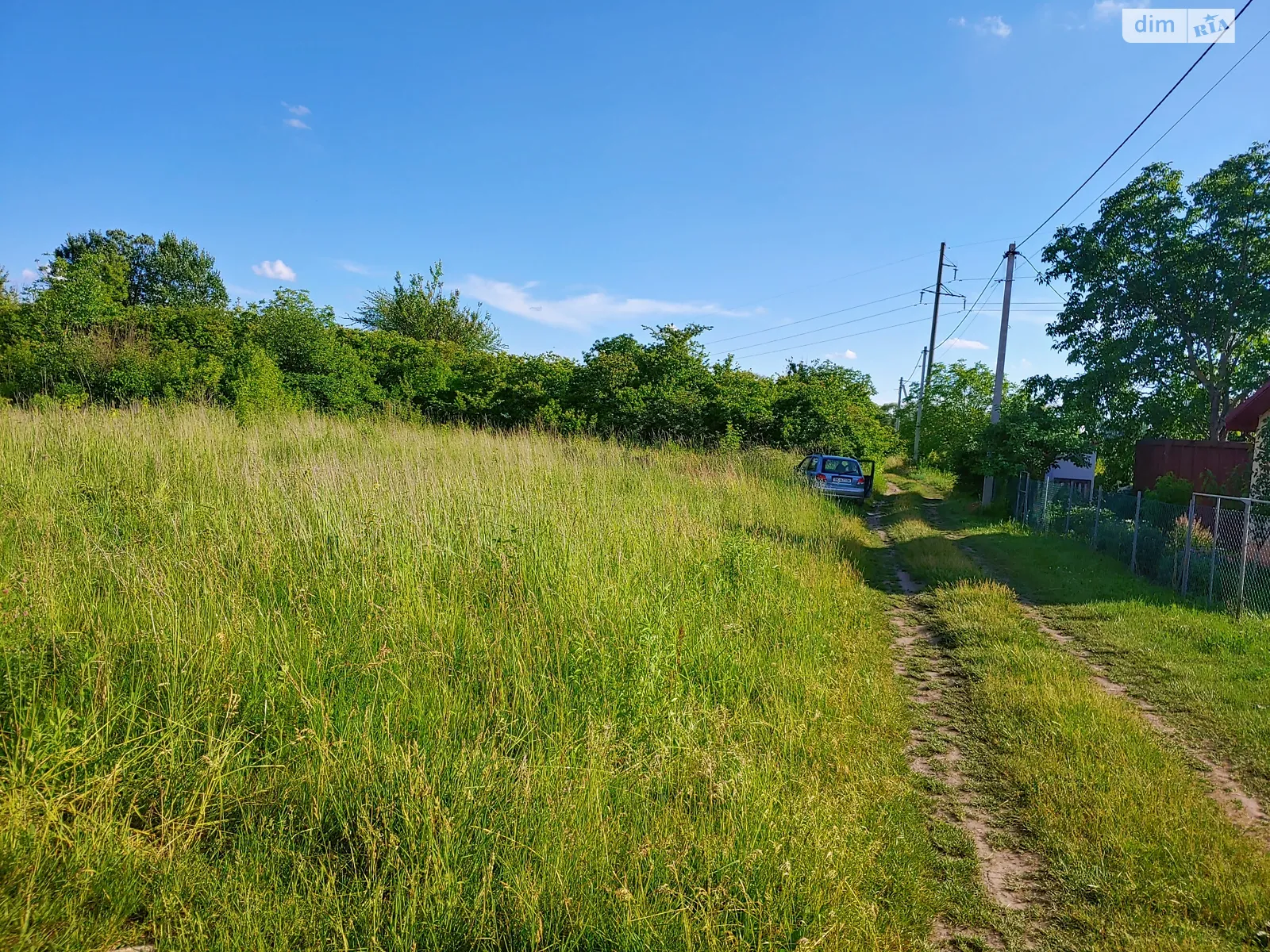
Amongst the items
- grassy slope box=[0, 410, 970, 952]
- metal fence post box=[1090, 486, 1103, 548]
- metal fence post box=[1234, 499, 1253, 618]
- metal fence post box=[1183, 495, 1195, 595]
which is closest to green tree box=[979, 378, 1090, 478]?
metal fence post box=[1090, 486, 1103, 548]

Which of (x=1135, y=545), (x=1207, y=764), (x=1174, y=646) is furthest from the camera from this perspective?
(x=1135, y=545)

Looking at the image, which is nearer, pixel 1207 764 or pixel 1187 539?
pixel 1207 764

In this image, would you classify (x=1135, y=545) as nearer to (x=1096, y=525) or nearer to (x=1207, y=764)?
(x=1096, y=525)

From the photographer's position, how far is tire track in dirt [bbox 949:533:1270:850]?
3.44 meters

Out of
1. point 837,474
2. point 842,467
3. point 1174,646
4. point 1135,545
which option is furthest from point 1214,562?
point 842,467

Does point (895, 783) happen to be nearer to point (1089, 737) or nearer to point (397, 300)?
point (1089, 737)

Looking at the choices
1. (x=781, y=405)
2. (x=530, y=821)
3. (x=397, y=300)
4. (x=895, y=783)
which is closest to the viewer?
(x=530, y=821)

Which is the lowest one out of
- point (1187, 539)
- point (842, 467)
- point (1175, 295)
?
point (1187, 539)

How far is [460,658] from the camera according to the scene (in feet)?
12.6

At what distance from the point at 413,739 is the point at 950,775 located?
3217 millimetres

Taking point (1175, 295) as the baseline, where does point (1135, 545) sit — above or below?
below

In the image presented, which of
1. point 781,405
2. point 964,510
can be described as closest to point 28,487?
point 781,405

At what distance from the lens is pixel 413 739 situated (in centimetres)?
310

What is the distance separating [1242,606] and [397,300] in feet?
117
